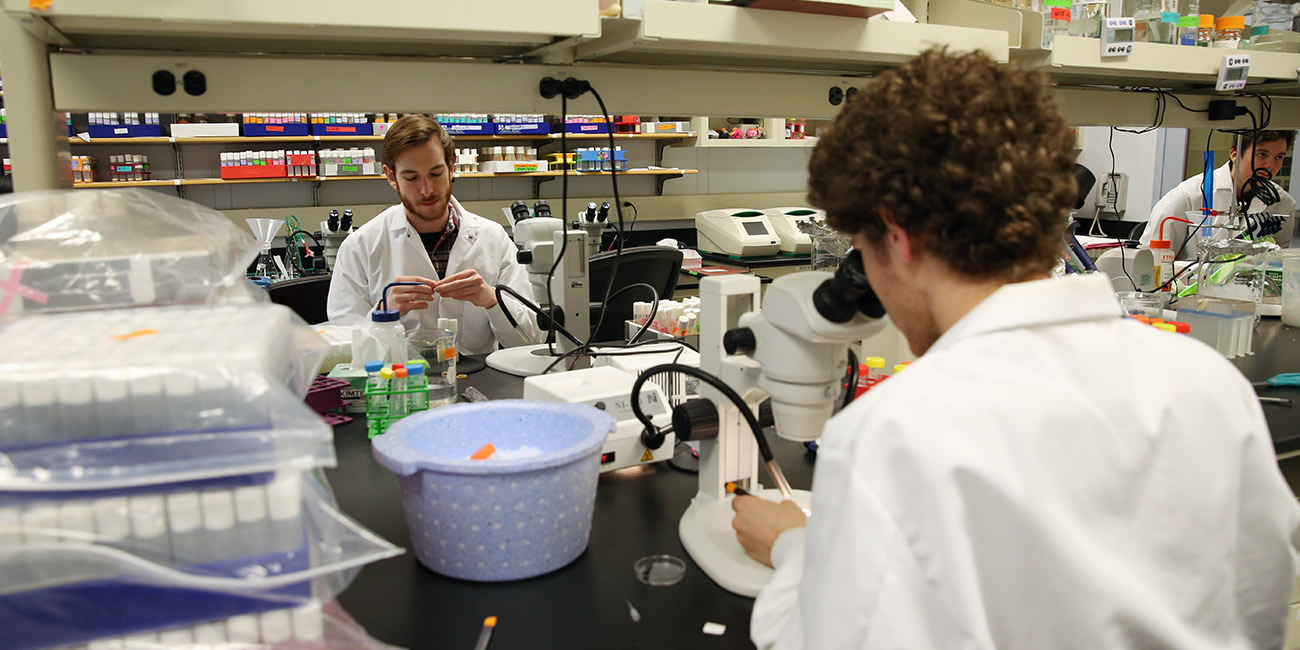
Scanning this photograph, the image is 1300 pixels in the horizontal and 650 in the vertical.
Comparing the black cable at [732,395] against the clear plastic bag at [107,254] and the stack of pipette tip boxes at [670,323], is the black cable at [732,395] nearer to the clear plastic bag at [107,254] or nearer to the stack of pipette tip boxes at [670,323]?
the clear plastic bag at [107,254]

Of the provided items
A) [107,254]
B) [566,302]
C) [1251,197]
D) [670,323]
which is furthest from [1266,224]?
[107,254]

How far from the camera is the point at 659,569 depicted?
1.05m

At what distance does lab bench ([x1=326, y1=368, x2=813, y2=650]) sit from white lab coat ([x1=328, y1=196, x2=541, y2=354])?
157 cm

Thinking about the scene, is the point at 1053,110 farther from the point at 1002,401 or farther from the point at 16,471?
the point at 16,471

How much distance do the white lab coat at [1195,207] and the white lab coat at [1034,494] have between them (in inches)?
117

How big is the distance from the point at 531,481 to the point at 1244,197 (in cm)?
344

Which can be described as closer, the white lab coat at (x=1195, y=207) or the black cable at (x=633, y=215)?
the white lab coat at (x=1195, y=207)

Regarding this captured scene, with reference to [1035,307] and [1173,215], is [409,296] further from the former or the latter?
[1173,215]

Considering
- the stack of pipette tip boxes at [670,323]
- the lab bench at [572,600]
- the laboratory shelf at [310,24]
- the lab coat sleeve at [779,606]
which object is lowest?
the lab bench at [572,600]

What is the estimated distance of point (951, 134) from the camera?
2.70ft

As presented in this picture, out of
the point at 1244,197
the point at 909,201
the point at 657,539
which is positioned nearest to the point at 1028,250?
the point at 909,201

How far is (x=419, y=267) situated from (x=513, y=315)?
47 cm

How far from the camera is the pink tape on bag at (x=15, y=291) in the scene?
85 centimetres

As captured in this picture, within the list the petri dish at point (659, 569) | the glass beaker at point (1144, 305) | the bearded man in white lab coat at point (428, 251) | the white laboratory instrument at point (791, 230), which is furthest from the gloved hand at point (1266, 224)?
the petri dish at point (659, 569)
